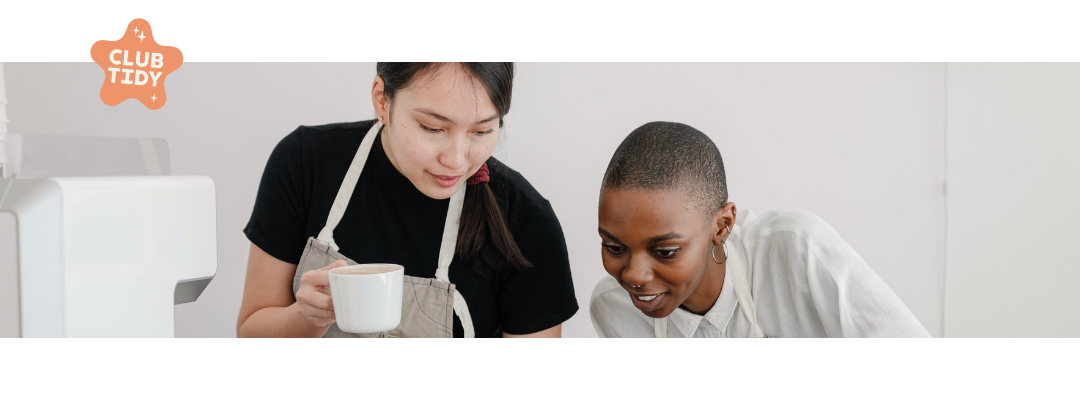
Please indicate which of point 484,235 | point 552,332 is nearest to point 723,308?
point 552,332

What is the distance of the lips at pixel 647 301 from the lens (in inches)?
34.6

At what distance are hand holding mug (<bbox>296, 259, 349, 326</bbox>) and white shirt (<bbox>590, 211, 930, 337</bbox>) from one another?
379 mm

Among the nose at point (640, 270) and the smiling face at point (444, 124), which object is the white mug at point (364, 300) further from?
the nose at point (640, 270)

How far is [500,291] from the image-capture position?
0.97 metres

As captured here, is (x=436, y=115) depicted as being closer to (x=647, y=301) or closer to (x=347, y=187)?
(x=347, y=187)

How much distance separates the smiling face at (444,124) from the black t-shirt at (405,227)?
6 centimetres

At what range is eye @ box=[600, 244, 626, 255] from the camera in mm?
857

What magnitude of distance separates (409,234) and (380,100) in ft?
0.67

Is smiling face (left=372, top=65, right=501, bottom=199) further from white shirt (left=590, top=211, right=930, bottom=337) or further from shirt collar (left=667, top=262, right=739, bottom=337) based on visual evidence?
shirt collar (left=667, top=262, right=739, bottom=337)

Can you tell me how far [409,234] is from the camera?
948 mm

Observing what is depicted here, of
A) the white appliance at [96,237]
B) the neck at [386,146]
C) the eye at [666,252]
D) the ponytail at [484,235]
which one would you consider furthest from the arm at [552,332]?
the white appliance at [96,237]

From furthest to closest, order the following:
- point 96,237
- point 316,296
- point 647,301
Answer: point 647,301 → point 316,296 → point 96,237

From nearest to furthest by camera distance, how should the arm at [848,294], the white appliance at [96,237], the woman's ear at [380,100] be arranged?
1. the white appliance at [96,237]
2. the arm at [848,294]
3. the woman's ear at [380,100]
